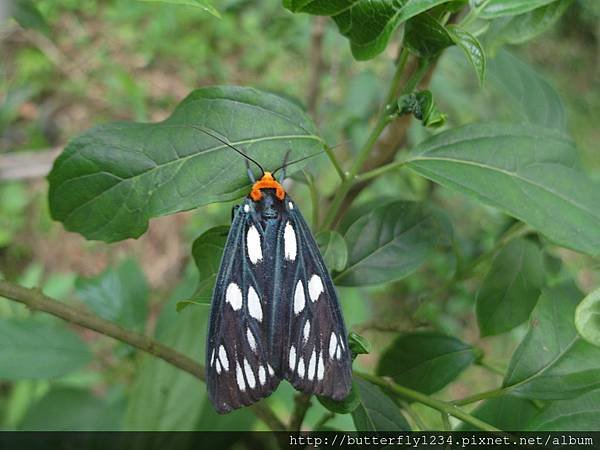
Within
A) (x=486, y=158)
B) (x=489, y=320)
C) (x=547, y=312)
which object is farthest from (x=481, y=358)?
(x=486, y=158)

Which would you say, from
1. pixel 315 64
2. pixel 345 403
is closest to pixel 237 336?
pixel 345 403

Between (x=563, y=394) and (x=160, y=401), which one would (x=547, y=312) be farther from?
(x=160, y=401)

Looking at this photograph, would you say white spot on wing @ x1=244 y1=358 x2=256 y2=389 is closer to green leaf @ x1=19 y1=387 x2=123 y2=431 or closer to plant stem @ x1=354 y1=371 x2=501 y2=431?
plant stem @ x1=354 y1=371 x2=501 y2=431

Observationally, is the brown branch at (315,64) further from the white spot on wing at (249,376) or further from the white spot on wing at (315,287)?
the white spot on wing at (249,376)

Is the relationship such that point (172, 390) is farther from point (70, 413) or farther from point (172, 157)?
point (172, 157)

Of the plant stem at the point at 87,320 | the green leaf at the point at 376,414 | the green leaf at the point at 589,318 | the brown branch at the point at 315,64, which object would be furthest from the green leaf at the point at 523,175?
the brown branch at the point at 315,64

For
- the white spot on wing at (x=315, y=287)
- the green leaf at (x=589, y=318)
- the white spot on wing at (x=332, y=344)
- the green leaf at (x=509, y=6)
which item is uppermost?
the green leaf at (x=509, y=6)
